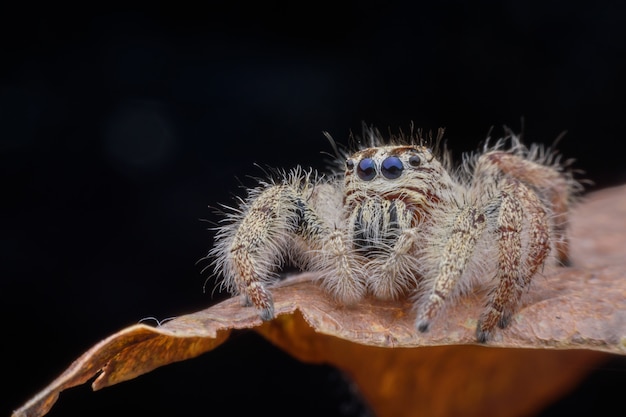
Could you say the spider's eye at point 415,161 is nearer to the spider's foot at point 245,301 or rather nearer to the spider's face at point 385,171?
the spider's face at point 385,171

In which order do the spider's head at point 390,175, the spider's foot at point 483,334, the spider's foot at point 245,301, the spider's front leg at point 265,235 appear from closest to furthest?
the spider's foot at point 483,334, the spider's foot at point 245,301, the spider's front leg at point 265,235, the spider's head at point 390,175

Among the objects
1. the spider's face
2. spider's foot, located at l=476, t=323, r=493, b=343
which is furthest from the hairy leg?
the spider's face

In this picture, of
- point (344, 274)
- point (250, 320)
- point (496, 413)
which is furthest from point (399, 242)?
point (496, 413)

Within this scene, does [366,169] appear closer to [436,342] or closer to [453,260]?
[453,260]

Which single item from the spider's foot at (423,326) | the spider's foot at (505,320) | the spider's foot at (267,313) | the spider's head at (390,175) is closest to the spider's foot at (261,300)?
the spider's foot at (267,313)

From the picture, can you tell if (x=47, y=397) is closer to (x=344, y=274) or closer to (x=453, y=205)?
(x=344, y=274)

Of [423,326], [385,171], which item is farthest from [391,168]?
[423,326]
